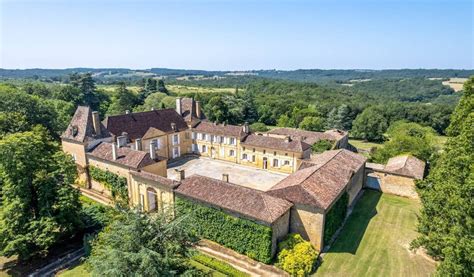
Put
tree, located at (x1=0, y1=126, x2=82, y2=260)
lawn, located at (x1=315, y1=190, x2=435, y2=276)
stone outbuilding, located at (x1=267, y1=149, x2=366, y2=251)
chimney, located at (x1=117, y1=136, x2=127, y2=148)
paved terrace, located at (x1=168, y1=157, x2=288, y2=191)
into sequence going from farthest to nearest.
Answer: paved terrace, located at (x1=168, y1=157, x2=288, y2=191), chimney, located at (x1=117, y1=136, x2=127, y2=148), stone outbuilding, located at (x1=267, y1=149, x2=366, y2=251), lawn, located at (x1=315, y1=190, x2=435, y2=276), tree, located at (x1=0, y1=126, x2=82, y2=260)

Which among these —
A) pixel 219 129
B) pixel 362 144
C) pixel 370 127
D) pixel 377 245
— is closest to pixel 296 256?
pixel 377 245

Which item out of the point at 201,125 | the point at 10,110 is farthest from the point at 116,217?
the point at 10,110

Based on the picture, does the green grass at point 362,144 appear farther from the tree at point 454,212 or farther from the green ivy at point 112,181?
the green ivy at point 112,181

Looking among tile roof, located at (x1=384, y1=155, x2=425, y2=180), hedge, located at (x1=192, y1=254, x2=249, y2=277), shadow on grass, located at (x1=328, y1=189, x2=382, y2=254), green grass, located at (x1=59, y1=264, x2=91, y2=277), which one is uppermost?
tile roof, located at (x1=384, y1=155, x2=425, y2=180)

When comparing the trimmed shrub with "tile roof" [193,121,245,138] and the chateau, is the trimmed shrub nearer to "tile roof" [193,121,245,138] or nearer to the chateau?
the chateau

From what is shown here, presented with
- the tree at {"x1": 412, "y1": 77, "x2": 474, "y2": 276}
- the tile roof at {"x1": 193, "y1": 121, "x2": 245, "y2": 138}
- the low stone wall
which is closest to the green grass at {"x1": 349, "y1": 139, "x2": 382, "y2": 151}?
the low stone wall

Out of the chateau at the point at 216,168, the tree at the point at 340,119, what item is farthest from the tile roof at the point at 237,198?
the tree at the point at 340,119
